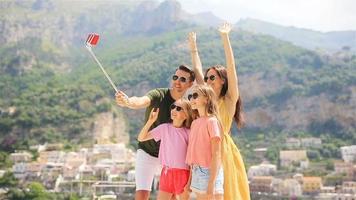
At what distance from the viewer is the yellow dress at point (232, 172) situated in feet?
10.2

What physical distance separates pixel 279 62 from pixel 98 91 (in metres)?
27.3

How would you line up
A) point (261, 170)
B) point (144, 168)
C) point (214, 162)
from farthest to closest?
1. point (261, 170)
2. point (144, 168)
3. point (214, 162)

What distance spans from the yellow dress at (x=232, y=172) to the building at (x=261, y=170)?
50.6 metres

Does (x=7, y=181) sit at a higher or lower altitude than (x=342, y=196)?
higher

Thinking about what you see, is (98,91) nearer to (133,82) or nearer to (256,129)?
(133,82)

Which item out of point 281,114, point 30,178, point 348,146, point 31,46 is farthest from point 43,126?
point 348,146

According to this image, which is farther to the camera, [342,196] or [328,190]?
[328,190]

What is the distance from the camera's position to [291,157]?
195 feet

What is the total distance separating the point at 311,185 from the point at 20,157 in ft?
100

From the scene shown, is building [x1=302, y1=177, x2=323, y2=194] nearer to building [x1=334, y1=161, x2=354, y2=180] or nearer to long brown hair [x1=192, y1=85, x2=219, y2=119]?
building [x1=334, y1=161, x2=354, y2=180]

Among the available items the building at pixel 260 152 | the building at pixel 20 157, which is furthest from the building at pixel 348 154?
the building at pixel 20 157

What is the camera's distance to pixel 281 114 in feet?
239

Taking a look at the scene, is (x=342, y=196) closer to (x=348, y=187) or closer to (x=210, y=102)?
(x=348, y=187)

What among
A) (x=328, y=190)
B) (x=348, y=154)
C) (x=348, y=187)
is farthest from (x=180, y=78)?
(x=348, y=154)
